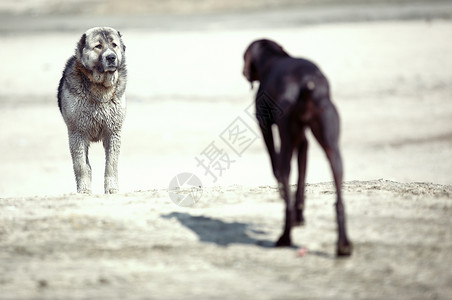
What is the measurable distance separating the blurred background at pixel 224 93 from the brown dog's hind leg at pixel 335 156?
4.95m

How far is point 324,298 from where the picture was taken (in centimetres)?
486

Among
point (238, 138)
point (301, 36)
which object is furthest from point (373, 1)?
point (238, 138)

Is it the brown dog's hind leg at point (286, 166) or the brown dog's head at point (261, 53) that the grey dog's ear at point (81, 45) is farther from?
the brown dog's hind leg at point (286, 166)

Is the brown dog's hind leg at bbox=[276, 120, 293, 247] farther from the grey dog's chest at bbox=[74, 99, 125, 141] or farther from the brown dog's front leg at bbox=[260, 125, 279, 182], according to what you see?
the grey dog's chest at bbox=[74, 99, 125, 141]

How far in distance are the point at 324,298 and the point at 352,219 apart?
1558 mm

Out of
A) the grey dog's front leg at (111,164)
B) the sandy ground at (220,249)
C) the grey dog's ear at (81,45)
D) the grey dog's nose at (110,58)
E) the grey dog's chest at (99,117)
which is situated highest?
the grey dog's ear at (81,45)

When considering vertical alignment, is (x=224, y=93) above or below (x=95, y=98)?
above

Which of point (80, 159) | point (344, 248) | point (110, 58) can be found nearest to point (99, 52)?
point (110, 58)

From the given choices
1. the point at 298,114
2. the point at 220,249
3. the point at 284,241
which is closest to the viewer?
the point at 298,114

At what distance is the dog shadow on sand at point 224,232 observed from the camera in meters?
5.85

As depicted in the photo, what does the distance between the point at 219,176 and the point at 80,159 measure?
14.0 ft

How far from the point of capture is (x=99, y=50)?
8344mm

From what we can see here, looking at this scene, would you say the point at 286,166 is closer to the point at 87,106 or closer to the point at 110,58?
the point at 110,58

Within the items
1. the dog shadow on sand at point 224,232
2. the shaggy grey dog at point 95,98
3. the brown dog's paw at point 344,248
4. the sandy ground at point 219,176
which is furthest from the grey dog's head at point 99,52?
the brown dog's paw at point 344,248
